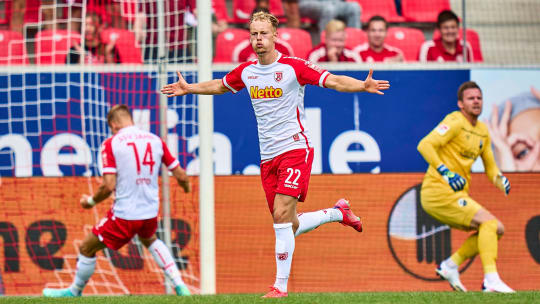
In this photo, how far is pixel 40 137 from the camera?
33.0 ft

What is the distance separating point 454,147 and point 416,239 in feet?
6.82

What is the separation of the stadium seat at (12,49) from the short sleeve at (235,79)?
4.88m

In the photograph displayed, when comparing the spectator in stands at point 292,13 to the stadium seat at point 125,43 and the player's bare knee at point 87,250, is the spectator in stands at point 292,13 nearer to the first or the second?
the stadium seat at point 125,43

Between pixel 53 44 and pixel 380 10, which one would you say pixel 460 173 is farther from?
pixel 53 44

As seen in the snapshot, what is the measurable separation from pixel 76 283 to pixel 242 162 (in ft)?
8.93

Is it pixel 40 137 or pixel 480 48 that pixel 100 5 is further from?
pixel 480 48

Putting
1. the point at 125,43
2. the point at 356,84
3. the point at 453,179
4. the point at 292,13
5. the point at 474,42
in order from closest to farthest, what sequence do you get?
the point at 356,84, the point at 453,179, the point at 125,43, the point at 474,42, the point at 292,13

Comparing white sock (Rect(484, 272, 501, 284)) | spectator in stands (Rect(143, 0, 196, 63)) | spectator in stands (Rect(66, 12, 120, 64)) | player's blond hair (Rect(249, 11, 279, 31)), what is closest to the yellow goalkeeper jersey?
white sock (Rect(484, 272, 501, 284))

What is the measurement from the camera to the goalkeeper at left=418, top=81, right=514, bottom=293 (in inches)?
315

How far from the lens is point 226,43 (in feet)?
36.3

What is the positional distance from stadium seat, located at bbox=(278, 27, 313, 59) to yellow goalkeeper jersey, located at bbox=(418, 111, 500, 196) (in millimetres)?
3154

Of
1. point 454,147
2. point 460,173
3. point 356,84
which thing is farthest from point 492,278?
point 356,84

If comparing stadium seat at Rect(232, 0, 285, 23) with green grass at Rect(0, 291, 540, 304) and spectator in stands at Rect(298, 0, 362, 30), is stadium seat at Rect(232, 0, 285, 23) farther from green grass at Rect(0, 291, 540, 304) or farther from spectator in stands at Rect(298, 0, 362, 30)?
green grass at Rect(0, 291, 540, 304)

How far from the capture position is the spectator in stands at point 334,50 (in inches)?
424
